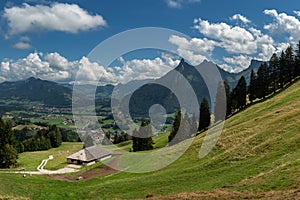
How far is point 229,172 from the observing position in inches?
1293

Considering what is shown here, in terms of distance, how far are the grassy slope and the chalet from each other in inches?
1053

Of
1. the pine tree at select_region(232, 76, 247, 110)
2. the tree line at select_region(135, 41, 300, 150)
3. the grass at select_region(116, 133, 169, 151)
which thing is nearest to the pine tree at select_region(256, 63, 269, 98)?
the tree line at select_region(135, 41, 300, 150)

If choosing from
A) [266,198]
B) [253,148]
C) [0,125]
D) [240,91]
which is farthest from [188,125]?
[266,198]

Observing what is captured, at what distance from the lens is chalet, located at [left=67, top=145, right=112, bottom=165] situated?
71.7 m

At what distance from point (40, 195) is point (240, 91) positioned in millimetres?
69788

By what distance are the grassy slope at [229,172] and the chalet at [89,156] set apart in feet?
87.7

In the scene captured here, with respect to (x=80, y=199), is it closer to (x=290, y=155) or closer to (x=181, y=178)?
(x=181, y=178)

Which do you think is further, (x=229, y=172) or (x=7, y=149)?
(x=7, y=149)

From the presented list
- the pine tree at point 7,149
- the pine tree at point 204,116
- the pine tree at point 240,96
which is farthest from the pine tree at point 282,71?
the pine tree at point 7,149

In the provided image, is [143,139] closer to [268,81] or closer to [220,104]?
[220,104]

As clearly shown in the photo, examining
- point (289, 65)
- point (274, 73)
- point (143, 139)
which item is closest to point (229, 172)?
point (143, 139)

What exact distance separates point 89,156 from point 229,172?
49.0 m

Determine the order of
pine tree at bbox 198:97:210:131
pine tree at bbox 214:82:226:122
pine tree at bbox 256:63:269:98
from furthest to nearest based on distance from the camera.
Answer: pine tree at bbox 198:97:210:131 < pine tree at bbox 214:82:226:122 < pine tree at bbox 256:63:269:98

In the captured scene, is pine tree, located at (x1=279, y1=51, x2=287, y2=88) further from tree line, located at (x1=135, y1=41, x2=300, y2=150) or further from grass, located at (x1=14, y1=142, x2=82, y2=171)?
grass, located at (x1=14, y1=142, x2=82, y2=171)
